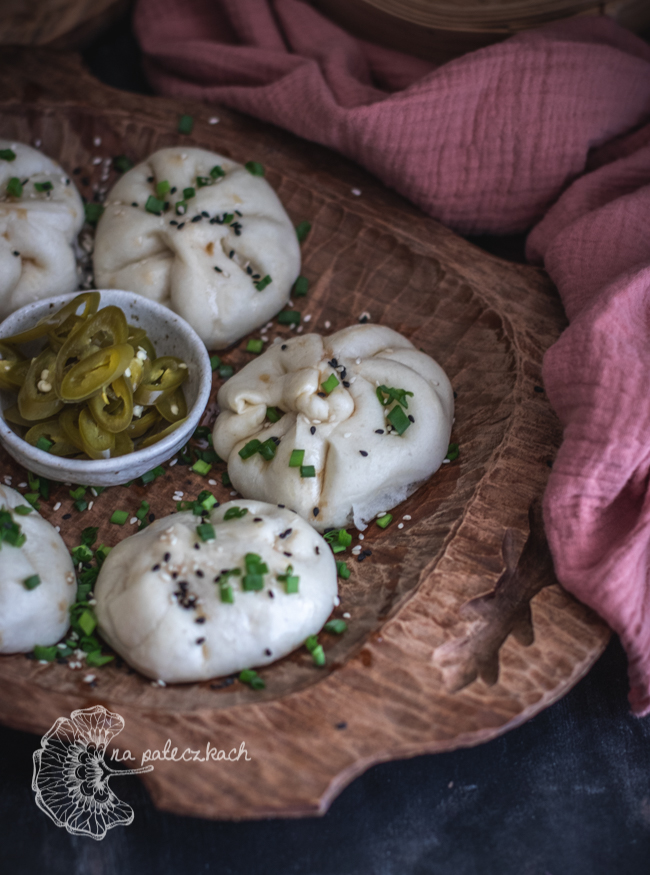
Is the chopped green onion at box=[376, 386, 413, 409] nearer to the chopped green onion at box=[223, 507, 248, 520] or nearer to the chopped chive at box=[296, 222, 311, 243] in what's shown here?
the chopped green onion at box=[223, 507, 248, 520]

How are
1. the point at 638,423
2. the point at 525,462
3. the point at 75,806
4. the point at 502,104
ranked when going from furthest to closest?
the point at 502,104
the point at 525,462
the point at 75,806
the point at 638,423

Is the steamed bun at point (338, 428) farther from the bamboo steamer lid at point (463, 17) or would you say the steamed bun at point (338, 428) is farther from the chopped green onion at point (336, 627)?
the bamboo steamer lid at point (463, 17)

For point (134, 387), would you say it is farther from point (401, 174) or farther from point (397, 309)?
point (401, 174)

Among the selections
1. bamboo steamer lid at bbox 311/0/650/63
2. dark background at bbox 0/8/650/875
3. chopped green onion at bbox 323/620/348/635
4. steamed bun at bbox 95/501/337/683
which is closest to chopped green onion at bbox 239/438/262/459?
steamed bun at bbox 95/501/337/683

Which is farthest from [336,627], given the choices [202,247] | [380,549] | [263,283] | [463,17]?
[463,17]

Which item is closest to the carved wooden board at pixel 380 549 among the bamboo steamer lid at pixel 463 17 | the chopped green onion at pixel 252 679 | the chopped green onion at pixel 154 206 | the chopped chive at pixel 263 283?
the chopped green onion at pixel 252 679

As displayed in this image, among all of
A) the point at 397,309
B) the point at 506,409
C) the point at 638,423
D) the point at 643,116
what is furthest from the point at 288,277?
the point at 643,116
